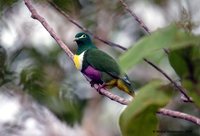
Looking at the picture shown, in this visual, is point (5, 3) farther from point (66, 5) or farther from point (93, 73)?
point (93, 73)

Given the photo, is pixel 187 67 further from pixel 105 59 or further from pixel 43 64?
pixel 43 64

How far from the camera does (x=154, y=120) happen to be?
350 millimetres

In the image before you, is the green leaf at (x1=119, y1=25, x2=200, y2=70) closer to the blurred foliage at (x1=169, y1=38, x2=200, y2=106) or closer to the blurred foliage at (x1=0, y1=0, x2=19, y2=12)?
the blurred foliage at (x1=169, y1=38, x2=200, y2=106)

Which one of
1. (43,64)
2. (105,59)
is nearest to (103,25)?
(43,64)

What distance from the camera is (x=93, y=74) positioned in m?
1.10

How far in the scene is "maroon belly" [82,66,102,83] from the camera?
3.58 ft

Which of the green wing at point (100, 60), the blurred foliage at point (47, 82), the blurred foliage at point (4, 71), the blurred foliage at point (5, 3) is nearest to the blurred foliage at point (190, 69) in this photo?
the green wing at point (100, 60)

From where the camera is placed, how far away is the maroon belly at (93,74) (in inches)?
43.0

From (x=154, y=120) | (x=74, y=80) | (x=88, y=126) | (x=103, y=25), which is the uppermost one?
(x=154, y=120)

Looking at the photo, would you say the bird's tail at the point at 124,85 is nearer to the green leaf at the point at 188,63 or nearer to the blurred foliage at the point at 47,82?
the green leaf at the point at 188,63

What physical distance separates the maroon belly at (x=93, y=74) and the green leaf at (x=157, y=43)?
815mm

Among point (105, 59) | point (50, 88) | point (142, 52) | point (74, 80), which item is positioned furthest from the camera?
point (74, 80)

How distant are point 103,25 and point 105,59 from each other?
1.69m

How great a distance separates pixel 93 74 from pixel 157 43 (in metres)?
0.84
